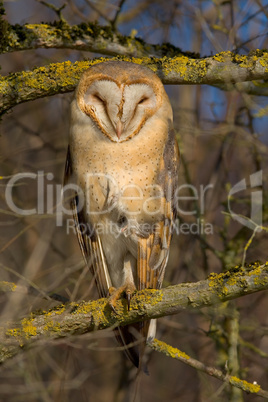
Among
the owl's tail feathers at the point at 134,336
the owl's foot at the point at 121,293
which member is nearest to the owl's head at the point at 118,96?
the owl's foot at the point at 121,293

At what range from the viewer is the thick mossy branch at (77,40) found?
9.94ft

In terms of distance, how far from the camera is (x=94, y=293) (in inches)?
178

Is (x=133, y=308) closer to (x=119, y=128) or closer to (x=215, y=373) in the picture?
(x=215, y=373)

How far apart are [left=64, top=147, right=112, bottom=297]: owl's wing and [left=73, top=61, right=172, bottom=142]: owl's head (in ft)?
1.30

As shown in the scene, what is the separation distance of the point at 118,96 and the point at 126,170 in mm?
428

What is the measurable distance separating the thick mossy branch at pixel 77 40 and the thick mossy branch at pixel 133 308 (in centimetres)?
153

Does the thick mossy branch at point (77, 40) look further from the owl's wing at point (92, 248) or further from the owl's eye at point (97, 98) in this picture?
the owl's wing at point (92, 248)

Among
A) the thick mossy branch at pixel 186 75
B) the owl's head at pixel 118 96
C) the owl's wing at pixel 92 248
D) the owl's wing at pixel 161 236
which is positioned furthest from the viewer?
the owl's wing at pixel 92 248

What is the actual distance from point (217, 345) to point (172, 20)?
2908mm

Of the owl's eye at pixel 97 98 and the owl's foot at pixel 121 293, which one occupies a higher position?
the owl's eye at pixel 97 98

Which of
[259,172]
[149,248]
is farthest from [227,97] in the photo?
[149,248]

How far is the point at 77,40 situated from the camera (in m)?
3.18

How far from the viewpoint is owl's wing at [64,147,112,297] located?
3.39m

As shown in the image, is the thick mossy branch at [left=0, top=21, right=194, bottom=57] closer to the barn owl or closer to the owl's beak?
the barn owl
